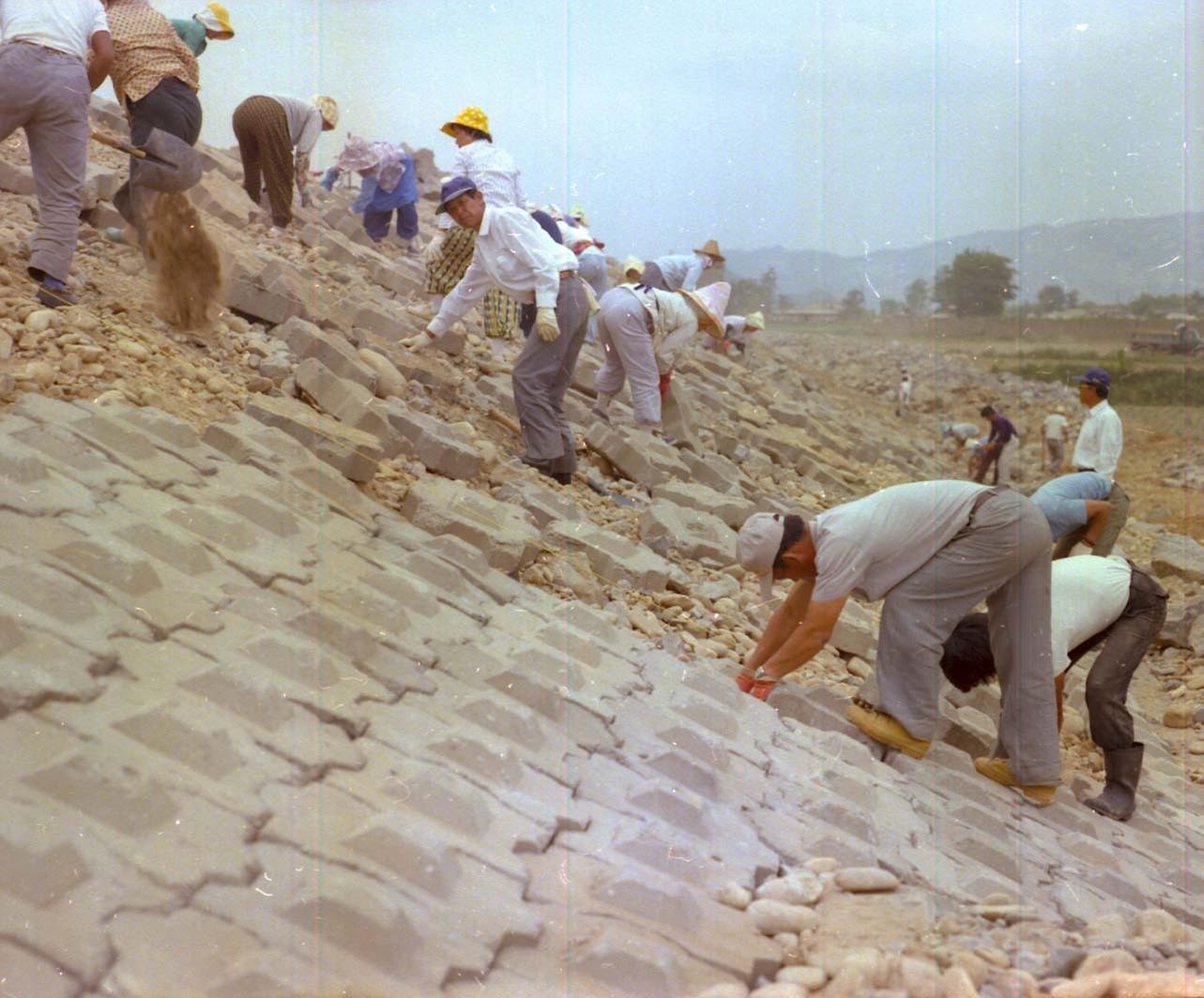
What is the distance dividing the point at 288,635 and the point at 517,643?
732mm

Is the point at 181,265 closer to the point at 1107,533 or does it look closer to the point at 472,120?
the point at 472,120

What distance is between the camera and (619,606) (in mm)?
3867

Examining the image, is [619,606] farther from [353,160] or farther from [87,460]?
[353,160]

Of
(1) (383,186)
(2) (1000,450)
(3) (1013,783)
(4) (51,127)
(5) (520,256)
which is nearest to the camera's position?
(3) (1013,783)

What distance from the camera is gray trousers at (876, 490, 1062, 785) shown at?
331 centimetres

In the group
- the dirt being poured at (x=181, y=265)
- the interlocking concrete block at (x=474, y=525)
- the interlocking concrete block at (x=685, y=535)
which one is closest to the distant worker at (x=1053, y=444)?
the interlocking concrete block at (x=685, y=535)

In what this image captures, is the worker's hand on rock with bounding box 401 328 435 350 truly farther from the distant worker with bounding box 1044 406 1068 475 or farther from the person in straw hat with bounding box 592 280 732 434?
the distant worker with bounding box 1044 406 1068 475

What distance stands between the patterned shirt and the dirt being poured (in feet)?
1.93

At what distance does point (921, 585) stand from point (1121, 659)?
0.89 metres

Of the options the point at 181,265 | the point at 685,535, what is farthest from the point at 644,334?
the point at 181,265

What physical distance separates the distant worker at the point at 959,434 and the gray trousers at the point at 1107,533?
4099mm

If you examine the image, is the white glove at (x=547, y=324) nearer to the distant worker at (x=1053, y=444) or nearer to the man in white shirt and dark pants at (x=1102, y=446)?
the man in white shirt and dark pants at (x=1102, y=446)

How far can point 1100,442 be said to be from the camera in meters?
4.73

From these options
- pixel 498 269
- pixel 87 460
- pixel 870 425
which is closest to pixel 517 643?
pixel 87 460
